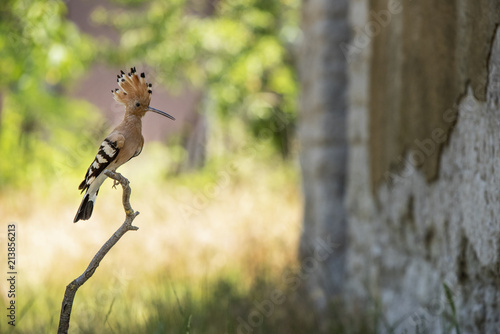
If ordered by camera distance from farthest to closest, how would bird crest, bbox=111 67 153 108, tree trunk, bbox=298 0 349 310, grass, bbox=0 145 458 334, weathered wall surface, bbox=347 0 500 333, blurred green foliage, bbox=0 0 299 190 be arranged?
1. blurred green foliage, bbox=0 0 299 190
2. tree trunk, bbox=298 0 349 310
3. grass, bbox=0 145 458 334
4. weathered wall surface, bbox=347 0 500 333
5. bird crest, bbox=111 67 153 108

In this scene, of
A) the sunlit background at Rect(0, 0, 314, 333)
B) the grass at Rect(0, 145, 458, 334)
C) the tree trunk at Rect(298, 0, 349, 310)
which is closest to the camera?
the grass at Rect(0, 145, 458, 334)

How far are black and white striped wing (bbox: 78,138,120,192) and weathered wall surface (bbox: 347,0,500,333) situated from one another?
Result: 1.23 meters

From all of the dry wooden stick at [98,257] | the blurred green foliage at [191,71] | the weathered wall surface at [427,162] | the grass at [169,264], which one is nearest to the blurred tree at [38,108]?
the blurred green foliage at [191,71]

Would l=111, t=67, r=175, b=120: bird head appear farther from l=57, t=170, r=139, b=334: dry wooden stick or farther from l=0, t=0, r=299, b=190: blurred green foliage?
l=0, t=0, r=299, b=190: blurred green foliage

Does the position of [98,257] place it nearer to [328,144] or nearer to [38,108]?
[328,144]

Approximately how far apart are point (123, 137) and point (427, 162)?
5.68 ft

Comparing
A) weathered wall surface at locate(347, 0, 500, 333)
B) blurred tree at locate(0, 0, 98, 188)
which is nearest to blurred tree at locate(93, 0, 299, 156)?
blurred tree at locate(0, 0, 98, 188)

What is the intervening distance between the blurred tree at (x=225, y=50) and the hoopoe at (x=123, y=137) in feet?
20.2

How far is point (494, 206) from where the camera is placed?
177 cm

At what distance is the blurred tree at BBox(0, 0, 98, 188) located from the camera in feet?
11.4

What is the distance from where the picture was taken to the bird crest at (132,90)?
0.95 meters

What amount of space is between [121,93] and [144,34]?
7854 millimetres

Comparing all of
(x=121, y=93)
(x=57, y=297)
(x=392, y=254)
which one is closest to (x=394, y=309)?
(x=392, y=254)

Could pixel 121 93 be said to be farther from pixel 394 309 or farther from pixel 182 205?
pixel 182 205
